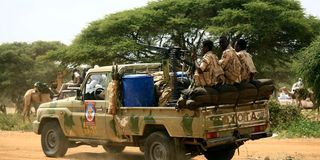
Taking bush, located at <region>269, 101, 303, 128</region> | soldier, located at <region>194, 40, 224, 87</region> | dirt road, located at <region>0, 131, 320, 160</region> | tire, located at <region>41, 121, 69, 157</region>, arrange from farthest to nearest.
A: 1. bush, located at <region>269, 101, 303, 128</region>
2. tire, located at <region>41, 121, 69, 157</region>
3. dirt road, located at <region>0, 131, 320, 160</region>
4. soldier, located at <region>194, 40, 224, 87</region>

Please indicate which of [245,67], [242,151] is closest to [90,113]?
[245,67]

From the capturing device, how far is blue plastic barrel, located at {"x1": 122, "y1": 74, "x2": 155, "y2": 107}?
10.5 meters

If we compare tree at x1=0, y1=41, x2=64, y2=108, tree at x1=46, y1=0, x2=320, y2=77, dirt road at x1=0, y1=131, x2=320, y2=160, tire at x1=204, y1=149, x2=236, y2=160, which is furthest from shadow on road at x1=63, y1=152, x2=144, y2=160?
tree at x1=0, y1=41, x2=64, y2=108

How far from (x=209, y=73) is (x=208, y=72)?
0.08 feet

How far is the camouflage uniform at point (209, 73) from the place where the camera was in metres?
9.55

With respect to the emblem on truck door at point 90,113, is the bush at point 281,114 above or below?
below

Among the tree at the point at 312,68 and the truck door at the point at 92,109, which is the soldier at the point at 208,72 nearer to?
the truck door at the point at 92,109

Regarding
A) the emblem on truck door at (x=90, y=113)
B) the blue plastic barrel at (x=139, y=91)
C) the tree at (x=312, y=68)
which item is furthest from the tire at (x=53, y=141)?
the tree at (x=312, y=68)

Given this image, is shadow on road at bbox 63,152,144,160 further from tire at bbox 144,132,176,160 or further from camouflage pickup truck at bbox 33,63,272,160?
tire at bbox 144,132,176,160

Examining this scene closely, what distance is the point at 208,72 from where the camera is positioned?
9594mm

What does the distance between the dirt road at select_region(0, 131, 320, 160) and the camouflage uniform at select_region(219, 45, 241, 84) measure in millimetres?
2067

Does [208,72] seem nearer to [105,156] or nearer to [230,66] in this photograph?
[230,66]

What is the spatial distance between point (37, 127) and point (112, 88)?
281 centimetres

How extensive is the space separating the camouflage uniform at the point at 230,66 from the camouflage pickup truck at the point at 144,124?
0.48 meters
